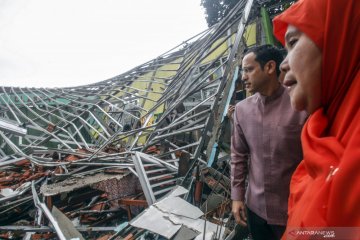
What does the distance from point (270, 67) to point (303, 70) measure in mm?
1140

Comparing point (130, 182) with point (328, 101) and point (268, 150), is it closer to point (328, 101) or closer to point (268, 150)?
point (268, 150)

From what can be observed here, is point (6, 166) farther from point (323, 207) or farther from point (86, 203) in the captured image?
point (323, 207)

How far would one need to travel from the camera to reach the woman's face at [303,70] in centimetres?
73

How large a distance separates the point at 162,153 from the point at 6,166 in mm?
3444

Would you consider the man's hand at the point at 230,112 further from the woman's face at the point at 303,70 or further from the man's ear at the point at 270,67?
the woman's face at the point at 303,70

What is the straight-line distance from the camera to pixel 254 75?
6.07 ft

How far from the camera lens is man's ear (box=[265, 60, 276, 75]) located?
180 cm

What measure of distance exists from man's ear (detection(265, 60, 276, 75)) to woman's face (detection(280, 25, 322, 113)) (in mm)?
1010

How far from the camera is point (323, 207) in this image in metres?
0.63

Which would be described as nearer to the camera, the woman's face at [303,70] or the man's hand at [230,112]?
the woman's face at [303,70]

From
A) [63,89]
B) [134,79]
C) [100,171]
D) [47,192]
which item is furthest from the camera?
[63,89]

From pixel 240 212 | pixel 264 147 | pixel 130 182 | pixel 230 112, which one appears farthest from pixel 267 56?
pixel 130 182

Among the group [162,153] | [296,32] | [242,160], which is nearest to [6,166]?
[162,153]

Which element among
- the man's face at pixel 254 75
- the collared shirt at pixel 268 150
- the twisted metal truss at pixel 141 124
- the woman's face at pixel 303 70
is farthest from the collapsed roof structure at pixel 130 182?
the woman's face at pixel 303 70
